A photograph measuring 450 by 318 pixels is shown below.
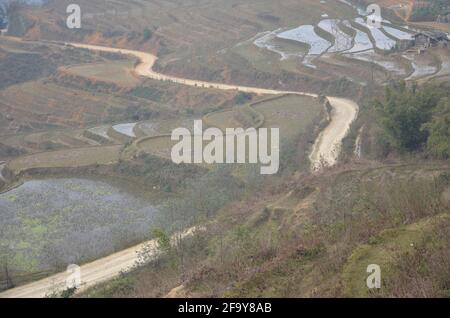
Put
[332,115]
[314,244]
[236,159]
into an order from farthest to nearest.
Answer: [332,115], [236,159], [314,244]

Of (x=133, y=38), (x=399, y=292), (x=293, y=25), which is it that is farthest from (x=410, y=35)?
(x=399, y=292)

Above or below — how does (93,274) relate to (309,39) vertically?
above

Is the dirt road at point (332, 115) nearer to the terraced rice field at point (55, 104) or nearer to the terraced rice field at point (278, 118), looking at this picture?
the terraced rice field at point (278, 118)

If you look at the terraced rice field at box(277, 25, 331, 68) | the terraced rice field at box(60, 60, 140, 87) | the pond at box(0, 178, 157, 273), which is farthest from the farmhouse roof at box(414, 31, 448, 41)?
the pond at box(0, 178, 157, 273)

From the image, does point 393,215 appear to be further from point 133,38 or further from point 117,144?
point 133,38

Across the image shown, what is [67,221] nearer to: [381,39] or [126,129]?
[126,129]

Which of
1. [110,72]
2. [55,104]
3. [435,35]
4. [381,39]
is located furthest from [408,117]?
[110,72]

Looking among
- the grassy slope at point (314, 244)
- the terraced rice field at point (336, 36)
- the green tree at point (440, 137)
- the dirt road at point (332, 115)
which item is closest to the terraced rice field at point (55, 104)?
the dirt road at point (332, 115)
